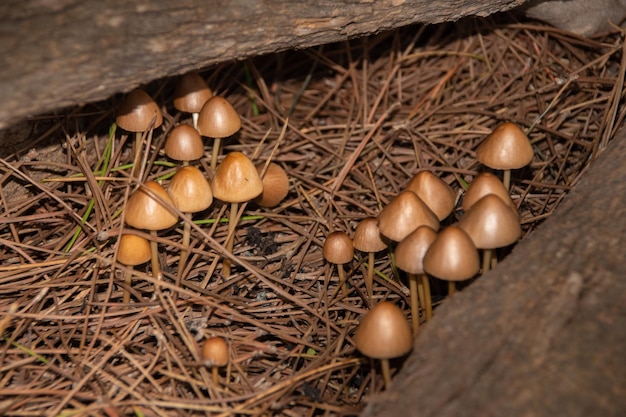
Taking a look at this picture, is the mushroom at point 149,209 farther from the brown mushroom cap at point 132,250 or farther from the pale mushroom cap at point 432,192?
the pale mushroom cap at point 432,192

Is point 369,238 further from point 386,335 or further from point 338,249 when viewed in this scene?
point 386,335

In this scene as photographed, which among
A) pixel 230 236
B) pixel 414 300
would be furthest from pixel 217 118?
pixel 414 300

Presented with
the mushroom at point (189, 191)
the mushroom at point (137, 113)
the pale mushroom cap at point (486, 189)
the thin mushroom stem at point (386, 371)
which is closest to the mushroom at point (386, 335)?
the thin mushroom stem at point (386, 371)

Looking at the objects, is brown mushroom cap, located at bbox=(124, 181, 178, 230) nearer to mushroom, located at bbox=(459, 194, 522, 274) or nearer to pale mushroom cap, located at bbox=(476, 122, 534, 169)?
mushroom, located at bbox=(459, 194, 522, 274)

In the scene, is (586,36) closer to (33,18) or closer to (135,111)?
(135,111)

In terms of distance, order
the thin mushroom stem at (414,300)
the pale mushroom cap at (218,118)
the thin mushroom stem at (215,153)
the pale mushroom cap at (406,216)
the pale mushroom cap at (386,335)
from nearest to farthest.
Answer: the pale mushroom cap at (386,335), the pale mushroom cap at (406,216), the thin mushroom stem at (414,300), the pale mushroom cap at (218,118), the thin mushroom stem at (215,153)

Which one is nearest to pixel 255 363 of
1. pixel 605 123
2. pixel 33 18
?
pixel 33 18
